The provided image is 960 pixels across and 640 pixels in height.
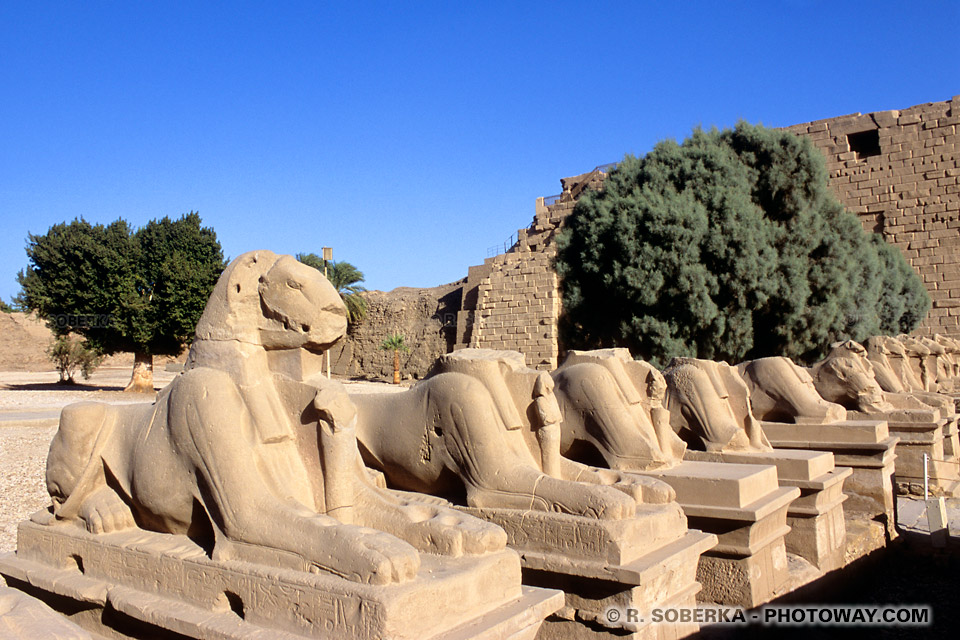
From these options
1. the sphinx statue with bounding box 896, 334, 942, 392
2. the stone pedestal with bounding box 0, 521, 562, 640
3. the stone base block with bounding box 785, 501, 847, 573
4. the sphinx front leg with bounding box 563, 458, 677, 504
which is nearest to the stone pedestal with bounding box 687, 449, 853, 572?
the stone base block with bounding box 785, 501, 847, 573

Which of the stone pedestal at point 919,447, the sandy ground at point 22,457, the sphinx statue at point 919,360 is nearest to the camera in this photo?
the sandy ground at point 22,457

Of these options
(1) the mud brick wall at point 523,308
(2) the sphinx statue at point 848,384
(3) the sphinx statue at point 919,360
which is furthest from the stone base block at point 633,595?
(1) the mud brick wall at point 523,308

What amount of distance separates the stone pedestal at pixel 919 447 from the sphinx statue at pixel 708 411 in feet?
6.92

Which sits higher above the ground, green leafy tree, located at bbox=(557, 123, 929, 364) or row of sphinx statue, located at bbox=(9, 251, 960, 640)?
green leafy tree, located at bbox=(557, 123, 929, 364)

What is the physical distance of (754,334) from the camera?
1405 cm

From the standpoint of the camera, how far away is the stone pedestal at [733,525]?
13.1 feet

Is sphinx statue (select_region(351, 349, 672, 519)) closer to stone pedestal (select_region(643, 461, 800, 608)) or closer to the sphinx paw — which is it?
stone pedestal (select_region(643, 461, 800, 608))

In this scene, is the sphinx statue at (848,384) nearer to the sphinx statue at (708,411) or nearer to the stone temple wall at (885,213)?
the sphinx statue at (708,411)

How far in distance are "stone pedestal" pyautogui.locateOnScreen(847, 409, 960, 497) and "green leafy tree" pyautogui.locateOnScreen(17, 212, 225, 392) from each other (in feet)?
48.3

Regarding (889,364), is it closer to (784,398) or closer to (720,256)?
(784,398)

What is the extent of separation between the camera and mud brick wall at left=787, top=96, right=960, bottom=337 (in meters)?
17.7

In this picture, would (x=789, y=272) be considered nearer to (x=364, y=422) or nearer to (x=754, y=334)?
(x=754, y=334)

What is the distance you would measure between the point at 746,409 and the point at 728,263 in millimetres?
8465

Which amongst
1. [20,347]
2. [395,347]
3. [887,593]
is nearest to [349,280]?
[395,347]
